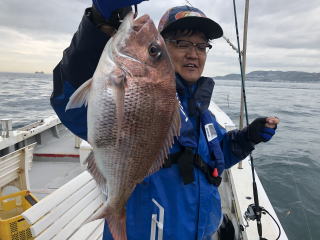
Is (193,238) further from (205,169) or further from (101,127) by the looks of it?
(101,127)

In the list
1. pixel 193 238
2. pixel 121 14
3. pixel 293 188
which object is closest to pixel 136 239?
pixel 193 238

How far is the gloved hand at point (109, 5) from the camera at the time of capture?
3.65 feet

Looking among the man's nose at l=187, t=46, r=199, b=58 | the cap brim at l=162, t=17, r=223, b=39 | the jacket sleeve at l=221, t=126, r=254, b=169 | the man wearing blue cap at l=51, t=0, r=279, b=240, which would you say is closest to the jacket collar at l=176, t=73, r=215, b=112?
the man wearing blue cap at l=51, t=0, r=279, b=240

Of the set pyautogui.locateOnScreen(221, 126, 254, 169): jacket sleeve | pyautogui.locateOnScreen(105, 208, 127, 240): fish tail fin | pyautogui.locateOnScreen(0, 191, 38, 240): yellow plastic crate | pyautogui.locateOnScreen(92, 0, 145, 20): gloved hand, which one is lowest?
pyautogui.locateOnScreen(0, 191, 38, 240): yellow plastic crate

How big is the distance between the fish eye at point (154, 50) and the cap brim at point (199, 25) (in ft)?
2.45

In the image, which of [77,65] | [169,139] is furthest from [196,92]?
[77,65]

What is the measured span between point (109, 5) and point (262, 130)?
1.52 meters

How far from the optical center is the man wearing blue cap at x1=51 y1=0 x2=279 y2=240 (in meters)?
1.26

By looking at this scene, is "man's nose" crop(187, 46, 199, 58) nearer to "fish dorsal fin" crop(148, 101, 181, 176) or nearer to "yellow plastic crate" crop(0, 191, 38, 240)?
"fish dorsal fin" crop(148, 101, 181, 176)

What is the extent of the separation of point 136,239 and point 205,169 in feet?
1.95

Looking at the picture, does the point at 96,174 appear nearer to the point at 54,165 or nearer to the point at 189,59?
the point at 189,59

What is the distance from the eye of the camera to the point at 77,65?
130 cm

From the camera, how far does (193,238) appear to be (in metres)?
1.64

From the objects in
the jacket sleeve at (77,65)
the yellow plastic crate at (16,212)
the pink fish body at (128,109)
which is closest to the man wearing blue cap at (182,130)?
the jacket sleeve at (77,65)
